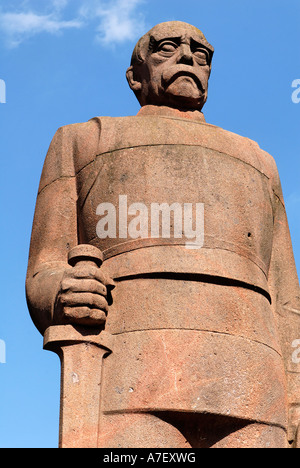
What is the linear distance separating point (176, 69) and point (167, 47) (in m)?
0.33

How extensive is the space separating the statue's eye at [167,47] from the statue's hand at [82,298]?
2.92 m

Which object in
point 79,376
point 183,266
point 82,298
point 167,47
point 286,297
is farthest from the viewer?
point 167,47

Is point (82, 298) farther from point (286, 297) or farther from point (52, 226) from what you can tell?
point (286, 297)

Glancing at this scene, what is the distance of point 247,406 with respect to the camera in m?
8.30

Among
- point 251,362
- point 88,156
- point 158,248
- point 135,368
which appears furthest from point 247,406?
point 88,156

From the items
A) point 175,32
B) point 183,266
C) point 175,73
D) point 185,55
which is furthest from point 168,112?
point 183,266

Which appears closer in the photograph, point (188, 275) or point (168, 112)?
point (188, 275)

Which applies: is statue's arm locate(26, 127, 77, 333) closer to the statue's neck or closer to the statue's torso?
the statue's torso

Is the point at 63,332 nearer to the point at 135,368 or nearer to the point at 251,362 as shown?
the point at 135,368

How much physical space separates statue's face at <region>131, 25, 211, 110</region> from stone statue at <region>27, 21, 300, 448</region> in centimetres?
2

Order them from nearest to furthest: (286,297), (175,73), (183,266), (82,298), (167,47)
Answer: (82,298) → (183,266) → (286,297) → (175,73) → (167,47)

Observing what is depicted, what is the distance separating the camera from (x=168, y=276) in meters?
8.65

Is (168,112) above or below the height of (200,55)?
below

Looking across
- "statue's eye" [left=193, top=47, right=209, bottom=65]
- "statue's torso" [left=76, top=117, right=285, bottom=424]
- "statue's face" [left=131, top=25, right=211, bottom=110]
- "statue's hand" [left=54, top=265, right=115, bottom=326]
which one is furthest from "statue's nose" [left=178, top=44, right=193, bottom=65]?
"statue's hand" [left=54, top=265, right=115, bottom=326]
